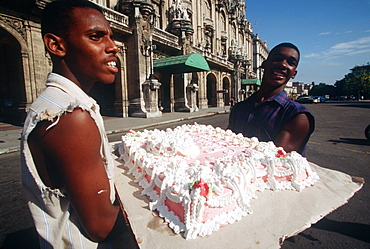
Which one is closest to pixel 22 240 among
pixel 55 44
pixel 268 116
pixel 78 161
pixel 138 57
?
pixel 78 161

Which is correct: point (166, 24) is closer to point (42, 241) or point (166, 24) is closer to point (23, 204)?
point (23, 204)

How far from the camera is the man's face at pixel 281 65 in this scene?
2127 millimetres

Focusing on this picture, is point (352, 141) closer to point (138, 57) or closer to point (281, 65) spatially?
point (281, 65)

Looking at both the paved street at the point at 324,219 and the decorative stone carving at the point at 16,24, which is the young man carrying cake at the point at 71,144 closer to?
the paved street at the point at 324,219

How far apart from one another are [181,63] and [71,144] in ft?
47.7

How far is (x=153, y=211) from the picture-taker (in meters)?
1.44

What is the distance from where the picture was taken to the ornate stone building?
31.6 ft

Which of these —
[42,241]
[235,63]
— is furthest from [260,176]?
[235,63]

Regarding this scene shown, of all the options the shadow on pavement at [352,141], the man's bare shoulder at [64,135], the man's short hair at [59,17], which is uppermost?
the man's short hair at [59,17]

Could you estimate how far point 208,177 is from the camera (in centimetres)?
151

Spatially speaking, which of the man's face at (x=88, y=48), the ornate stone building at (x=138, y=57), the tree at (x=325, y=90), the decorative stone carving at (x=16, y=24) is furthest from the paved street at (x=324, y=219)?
the tree at (x=325, y=90)

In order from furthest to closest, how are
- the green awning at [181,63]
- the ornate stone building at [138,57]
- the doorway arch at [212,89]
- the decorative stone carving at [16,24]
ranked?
the doorway arch at [212,89]
the green awning at [181,63]
the ornate stone building at [138,57]
the decorative stone carving at [16,24]

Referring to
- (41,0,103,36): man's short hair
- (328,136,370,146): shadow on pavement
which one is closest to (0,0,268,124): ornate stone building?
(328,136,370,146): shadow on pavement

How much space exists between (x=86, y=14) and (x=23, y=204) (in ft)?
11.3
